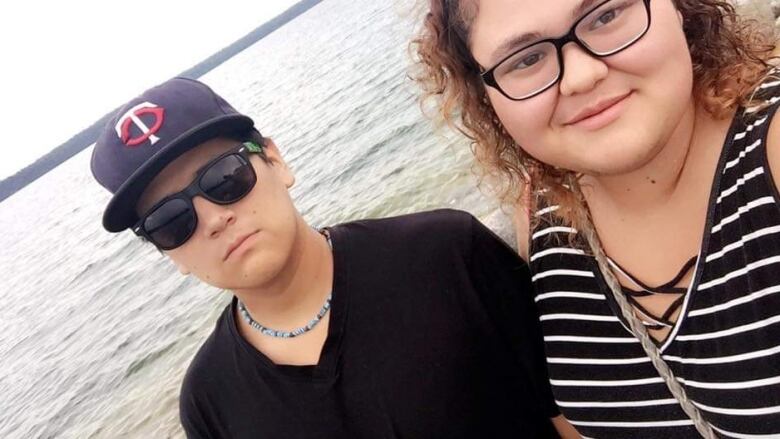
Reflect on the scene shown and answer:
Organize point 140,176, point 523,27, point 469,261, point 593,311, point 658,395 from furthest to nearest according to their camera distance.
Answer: point 469,261, point 140,176, point 593,311, point 658,395, point 523,27

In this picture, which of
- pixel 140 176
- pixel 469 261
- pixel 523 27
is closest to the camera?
pixel 523 27

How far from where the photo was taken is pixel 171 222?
228cm

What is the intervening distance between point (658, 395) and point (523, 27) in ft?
4.16

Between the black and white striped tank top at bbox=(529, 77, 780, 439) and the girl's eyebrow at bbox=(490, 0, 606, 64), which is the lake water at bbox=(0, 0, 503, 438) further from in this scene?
the black and white striped tank top at bbox=(529, 77, 780, 439)

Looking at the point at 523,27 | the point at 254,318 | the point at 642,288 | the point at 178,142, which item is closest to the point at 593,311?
the point at 642,288

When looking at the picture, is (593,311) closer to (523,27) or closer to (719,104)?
(719,104)

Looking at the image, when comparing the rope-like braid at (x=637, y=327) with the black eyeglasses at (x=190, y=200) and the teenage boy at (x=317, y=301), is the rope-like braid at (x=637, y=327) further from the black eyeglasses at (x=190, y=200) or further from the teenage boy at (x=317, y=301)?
the black eyeglasses at (x=190, y=200)

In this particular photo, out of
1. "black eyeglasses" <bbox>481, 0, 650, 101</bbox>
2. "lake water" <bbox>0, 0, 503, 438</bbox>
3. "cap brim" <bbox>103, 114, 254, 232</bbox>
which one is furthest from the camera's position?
"lake water" <bbox>0, 0, 503, 438</bbox>

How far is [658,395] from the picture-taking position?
6.07ft

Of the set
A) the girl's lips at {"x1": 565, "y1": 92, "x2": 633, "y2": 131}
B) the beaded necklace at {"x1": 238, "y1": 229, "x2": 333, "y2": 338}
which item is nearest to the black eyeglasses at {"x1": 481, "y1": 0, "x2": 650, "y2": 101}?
the girl's lips at {"x1": 565, "y1": 92, "x2": 633, "y2": 131}

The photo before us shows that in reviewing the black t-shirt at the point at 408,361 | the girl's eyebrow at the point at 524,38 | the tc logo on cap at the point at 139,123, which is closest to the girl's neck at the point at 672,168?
the girl's eyebrow at the point at 524,38

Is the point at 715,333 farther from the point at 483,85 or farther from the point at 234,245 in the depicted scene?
the point at 234,245

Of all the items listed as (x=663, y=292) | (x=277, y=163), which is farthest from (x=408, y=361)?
(x=277, y=163)

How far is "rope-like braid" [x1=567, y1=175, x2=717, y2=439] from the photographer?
1.74m
